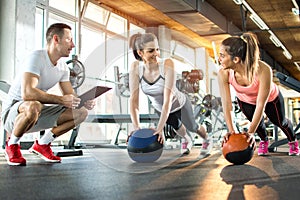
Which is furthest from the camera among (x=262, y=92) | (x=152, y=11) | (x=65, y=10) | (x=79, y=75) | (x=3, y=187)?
(x=152, y=11)

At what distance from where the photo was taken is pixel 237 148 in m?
1.96

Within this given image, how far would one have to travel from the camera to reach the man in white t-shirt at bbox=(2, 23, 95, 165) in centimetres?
198

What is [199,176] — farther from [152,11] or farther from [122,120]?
[152,11]

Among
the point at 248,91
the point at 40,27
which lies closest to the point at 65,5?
the point at 40,27

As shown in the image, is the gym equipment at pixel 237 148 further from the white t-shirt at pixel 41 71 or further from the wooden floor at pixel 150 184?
the white t-shirt at pixel 41 71

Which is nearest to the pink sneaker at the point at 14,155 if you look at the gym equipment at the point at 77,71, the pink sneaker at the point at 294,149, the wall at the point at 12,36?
the gym equipment at the point at 77,71

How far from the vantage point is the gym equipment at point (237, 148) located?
1.95 m

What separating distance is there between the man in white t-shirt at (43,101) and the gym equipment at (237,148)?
0.84 m

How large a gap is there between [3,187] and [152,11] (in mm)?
6217

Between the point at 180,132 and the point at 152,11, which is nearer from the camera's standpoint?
the point at 180,132

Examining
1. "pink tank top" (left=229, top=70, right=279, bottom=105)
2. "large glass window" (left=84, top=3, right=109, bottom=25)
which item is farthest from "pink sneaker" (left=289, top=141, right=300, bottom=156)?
"large glass window" (left=84, top=3, right=109, bottom=25)

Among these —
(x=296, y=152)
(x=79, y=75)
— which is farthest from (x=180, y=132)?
(x=79, y=75)

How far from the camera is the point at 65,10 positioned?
5918mm

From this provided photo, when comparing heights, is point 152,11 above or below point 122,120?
above
